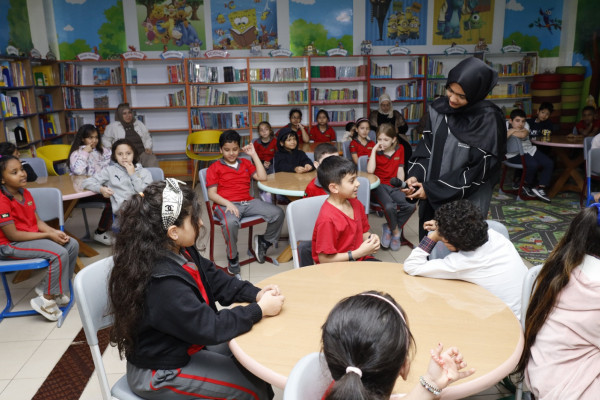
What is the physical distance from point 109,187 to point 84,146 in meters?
1.22

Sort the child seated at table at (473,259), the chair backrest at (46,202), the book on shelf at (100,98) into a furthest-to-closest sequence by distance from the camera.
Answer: the book on shelf at (100,98) < the chair backrest at (46,202) < the child seated at table at (473,259)

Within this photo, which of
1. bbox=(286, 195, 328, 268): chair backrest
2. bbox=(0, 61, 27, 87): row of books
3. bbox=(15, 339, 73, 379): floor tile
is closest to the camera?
bbox=(15, 339, 73, 379): floor tile

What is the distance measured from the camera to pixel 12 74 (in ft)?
19.5

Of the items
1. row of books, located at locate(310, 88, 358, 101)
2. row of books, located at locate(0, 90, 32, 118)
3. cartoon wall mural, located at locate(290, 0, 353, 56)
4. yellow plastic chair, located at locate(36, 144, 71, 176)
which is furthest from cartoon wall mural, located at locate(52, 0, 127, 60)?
row of books, located at locate(310, 88, 358, 101)

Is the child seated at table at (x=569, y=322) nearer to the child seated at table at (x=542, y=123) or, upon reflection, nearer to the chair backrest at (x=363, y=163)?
the chair backrest at (x=363, y=163)

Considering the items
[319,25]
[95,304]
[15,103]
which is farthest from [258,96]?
[95,304]

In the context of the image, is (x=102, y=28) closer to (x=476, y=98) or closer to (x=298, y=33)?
(x=298, y=33)

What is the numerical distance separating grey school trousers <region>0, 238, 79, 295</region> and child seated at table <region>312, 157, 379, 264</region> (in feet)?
5.80

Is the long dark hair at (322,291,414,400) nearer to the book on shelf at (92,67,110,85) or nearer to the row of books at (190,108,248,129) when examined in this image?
the row of books at (190,108,248,129)

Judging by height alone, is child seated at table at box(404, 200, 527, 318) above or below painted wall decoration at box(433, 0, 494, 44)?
below

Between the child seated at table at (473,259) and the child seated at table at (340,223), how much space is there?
457 mm

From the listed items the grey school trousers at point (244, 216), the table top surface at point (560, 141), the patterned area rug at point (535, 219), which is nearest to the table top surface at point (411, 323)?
the grey school trousers at point (244, 216)

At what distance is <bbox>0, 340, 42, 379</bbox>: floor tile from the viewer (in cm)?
263

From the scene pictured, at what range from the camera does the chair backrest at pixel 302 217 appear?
271 centimetres
